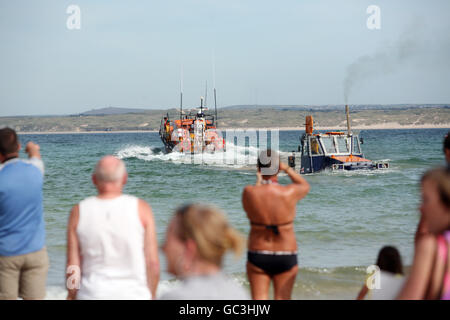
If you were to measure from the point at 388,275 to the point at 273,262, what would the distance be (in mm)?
1179

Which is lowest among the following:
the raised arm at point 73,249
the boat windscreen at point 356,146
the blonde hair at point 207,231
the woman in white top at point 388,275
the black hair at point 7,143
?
the boat windscreen at point 356,146

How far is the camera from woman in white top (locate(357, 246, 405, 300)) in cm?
349

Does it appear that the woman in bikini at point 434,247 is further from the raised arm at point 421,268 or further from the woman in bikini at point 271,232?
the woman in bikini at point 271,232

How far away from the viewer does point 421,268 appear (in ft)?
8.69

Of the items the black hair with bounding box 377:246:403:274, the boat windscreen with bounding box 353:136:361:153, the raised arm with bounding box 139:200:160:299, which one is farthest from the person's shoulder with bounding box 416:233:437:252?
the boat windscreen with bounding box 353:136:361:153

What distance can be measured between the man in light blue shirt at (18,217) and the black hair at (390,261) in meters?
2.75

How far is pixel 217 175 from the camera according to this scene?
2761 cm

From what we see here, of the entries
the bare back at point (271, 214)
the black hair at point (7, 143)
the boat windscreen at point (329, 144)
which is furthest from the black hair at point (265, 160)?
the boat windscreen at point (329, 144)

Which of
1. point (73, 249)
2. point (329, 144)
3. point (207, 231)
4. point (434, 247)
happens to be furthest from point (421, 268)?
point (329, 144)

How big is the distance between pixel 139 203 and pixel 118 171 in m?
0.26

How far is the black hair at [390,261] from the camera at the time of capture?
3809 mm

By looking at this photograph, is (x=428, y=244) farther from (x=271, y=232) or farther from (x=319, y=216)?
(x=319, y=216)

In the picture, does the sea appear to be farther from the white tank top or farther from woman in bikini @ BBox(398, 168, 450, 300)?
woman in bikini @ BBox(398, 168, 450, 300)
